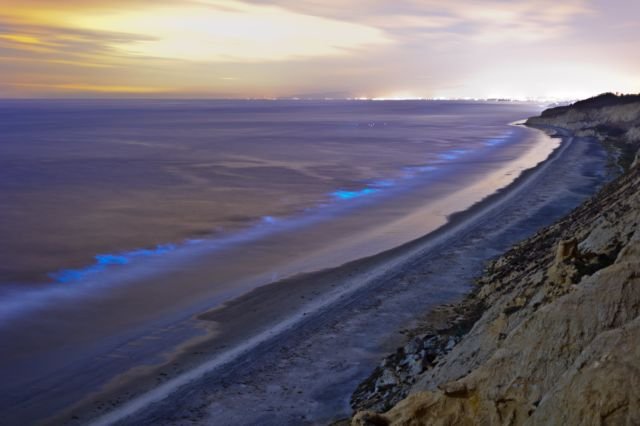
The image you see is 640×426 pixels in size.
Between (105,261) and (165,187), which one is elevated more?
(165,187)

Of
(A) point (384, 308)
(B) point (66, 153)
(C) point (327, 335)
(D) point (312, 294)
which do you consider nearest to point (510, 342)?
(C) point (327, 335)

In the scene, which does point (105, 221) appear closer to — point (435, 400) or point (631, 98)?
point (435, 400)

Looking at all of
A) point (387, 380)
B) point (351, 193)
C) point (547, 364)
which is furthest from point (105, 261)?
point (547, 364)

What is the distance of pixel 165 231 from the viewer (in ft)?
110

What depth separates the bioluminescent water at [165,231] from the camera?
18.1 metres

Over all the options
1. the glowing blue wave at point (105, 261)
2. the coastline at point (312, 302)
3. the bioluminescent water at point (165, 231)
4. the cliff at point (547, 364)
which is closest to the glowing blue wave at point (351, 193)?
the bioluminescent water at point (165, 231)

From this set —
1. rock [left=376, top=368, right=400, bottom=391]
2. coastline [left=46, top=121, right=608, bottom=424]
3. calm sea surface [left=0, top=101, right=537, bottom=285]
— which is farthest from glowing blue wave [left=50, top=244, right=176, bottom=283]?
rock [left=376, top=368, right=400, bottom=391]

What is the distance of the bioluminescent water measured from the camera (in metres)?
18.1

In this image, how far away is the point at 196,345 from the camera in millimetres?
17234

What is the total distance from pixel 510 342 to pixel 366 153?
7405 cm

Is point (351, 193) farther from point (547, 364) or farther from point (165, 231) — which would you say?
point (547, 364)

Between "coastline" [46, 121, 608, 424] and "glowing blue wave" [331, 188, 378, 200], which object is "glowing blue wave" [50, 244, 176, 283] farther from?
"glowing blue wave" [331, 188, 378, 200]

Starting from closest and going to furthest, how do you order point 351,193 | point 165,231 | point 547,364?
point 547,364, point 165,231, point 351,193

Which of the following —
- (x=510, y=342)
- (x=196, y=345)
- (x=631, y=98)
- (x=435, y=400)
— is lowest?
(x=196, y=345)
